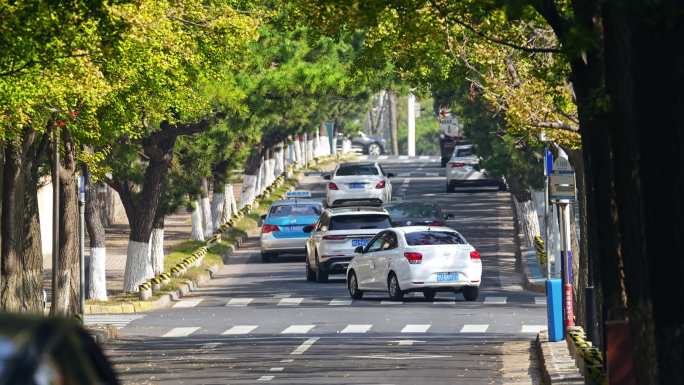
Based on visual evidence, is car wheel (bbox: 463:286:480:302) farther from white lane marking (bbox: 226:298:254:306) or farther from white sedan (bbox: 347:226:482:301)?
white lane marking (bbox: 226:298:254:306)

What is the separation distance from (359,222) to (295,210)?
741cm

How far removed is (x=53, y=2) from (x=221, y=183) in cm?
3992

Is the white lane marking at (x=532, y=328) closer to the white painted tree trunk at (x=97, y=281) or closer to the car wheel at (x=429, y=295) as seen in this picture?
the car wheel at (x=429, y=295)

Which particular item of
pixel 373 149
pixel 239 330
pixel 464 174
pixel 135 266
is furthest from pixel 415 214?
pixel 373 149

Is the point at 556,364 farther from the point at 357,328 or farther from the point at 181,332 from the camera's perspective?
the point at 181,332

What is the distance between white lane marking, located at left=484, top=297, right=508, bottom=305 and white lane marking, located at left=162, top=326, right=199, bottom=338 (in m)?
7.27

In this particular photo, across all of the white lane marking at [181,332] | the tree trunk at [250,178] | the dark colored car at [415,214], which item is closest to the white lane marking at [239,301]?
the white lane marking at [181,332]

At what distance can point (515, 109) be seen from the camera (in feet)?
85.3

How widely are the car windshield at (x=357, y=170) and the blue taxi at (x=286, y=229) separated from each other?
1195 cm

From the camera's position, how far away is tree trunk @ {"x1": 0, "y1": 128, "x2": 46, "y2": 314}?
27.8m

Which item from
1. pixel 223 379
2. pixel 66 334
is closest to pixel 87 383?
pixel 66 334

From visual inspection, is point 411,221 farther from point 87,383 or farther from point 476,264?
point 87,383

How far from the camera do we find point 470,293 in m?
33.6

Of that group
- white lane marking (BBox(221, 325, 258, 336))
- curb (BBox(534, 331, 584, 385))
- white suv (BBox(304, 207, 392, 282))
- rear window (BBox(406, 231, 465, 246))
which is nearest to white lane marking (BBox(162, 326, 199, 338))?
white lane marking (BBox(221, 325, 258, 336))
